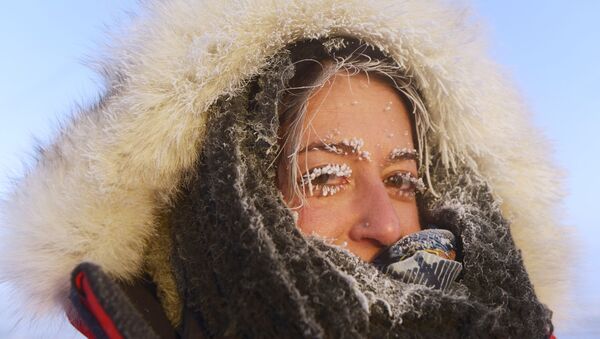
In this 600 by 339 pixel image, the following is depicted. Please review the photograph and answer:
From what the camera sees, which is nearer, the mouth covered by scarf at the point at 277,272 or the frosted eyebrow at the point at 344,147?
the mouth covered by scarf at the point at 277,272

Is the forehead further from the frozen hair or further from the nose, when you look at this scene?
the nose

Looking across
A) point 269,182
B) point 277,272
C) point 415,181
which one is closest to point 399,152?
point 415,181

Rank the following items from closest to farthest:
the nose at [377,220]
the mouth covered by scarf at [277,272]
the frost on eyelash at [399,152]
A: the mouth covered by scarf at [277,272]
the nose at [377,220]
the frost on eyelash at [399,152]

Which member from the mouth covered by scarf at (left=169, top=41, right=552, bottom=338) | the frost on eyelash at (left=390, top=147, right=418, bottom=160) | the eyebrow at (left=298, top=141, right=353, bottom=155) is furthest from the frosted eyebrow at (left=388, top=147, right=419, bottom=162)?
the mouth covered by scarf at (left=169, top=41, right=552, bottom=338)

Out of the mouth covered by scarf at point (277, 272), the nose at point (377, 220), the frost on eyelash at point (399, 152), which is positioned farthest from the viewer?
the frost on eyelash at point (399, 152)

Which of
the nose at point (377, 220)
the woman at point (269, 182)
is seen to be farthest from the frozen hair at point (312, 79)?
the nose at point (377, 220)

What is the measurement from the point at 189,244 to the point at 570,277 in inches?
54.4

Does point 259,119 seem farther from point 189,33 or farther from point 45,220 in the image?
point 45,220

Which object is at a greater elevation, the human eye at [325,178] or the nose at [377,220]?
the human eye at [325,178]

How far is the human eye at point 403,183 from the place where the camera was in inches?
60.9

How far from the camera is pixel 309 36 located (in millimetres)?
1438

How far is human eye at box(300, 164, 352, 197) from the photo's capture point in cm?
142

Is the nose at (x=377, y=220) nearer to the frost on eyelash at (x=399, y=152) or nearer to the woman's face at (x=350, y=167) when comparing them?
the woman's face at (x=350, y=167)

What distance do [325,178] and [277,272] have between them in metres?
0.38
